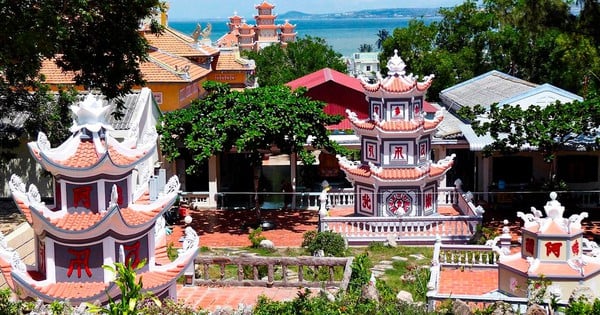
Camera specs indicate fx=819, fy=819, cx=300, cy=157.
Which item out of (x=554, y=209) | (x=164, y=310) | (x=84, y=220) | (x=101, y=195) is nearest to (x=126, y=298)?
(x=164, y=310)

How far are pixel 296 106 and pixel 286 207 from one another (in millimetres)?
4624

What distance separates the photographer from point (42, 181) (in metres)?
24.5

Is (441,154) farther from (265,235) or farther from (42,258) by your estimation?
(42,258)

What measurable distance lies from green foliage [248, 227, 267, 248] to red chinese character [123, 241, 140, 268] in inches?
361

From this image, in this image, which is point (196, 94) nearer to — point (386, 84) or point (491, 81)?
point (491, 81)

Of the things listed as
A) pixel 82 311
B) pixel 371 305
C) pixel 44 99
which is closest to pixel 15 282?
pixel 82 311

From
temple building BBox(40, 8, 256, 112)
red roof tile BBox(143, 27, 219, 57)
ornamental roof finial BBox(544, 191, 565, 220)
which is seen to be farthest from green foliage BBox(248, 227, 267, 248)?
red roof tile BBox(143, 27, 219, 57)

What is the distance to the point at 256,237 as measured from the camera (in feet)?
75.3

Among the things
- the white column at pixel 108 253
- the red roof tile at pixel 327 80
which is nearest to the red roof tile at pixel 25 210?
the white column at pixel 108 253

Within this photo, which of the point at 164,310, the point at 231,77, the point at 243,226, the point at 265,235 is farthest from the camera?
the point at 231,77

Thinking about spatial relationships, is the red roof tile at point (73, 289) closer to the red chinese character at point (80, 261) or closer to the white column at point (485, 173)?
the red chinese character at point (80, 261)

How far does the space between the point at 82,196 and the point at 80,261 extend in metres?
1.04

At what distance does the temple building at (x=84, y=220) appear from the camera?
42.2 feet

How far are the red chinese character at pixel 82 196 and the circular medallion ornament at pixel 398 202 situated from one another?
12.0 m
